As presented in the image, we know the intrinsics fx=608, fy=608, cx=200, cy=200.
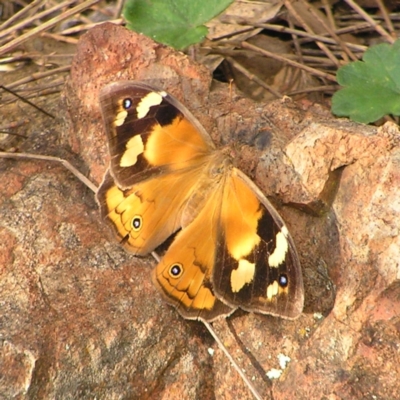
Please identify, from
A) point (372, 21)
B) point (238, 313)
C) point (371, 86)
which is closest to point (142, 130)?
point (238, 313)

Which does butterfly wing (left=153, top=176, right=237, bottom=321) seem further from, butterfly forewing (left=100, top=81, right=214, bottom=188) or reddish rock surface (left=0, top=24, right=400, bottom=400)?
butterfly forewing (left=100, top=81, right=214, bottom=188)

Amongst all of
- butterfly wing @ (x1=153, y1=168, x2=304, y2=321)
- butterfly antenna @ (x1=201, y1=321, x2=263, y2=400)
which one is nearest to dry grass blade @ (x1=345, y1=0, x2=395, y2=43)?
butterfly wing @ (x1=153, y1=168, x2=304, y2=321)

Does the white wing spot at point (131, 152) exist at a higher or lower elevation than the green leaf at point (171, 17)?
lower

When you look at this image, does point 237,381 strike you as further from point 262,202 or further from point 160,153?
point 160,153

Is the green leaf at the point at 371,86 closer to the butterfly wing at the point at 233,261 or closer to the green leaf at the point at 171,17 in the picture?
the green leaf at the point at 171,17

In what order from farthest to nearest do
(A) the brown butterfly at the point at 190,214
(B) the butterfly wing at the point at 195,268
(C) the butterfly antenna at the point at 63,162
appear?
(C) the butterfly antenna at the point at 63,162 → (B) the butterfly wing at the point at 195,268 → (A) the brown butterfly at the point at 190,214

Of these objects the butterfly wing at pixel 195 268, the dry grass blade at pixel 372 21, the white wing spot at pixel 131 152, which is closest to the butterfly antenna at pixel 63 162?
the white wing spot at pixel 131 152

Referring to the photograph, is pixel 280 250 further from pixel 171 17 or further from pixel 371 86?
pixel 171 17
